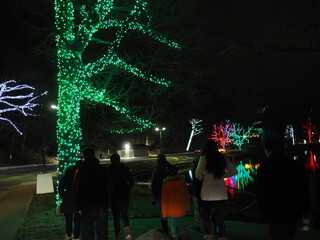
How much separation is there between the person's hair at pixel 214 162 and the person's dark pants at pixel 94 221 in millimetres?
1761

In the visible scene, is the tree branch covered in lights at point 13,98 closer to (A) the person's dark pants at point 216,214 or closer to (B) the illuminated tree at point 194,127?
(A) the person's dark pants at point 216,214

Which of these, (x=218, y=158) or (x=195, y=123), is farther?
(x=195, y=123)

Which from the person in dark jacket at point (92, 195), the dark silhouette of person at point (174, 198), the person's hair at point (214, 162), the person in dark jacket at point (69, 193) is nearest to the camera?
the person in dark jacket at point (92, 195)

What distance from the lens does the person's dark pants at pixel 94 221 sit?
17.8 ft

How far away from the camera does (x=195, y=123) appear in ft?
226

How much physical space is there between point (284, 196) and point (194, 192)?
3131 millimetres

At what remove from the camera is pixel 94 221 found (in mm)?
5555

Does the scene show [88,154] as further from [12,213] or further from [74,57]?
[12,213]

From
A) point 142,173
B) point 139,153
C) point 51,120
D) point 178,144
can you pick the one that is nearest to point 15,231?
point 142,173

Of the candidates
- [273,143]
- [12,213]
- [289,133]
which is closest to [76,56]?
[12,213]

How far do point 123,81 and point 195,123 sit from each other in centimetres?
5644

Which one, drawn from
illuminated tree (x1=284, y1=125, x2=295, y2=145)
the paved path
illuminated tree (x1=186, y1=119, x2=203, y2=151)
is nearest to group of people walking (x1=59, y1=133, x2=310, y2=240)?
the paved path

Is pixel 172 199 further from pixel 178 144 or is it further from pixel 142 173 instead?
pixel 178 144

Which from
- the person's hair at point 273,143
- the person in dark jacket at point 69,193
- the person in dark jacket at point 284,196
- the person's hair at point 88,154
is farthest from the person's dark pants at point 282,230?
the person in dark jacket at point 69,193
